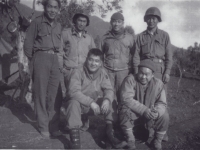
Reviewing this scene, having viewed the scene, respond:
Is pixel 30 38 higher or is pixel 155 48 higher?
pixel 30 38

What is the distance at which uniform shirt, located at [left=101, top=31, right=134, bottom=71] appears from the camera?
4.05 meters

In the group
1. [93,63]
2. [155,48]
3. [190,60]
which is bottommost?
[190,60]

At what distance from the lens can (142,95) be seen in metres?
3.37

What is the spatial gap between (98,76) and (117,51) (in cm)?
76

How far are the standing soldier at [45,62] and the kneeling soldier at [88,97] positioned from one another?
19.0 inches

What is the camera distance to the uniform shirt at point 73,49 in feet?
12.6

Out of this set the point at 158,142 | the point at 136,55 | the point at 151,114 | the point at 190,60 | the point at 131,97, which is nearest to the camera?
the point at 151,114

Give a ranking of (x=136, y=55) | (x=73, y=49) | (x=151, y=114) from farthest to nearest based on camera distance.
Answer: (x=136, y=55)
(x=73, y=49)
(x=151, y=114)

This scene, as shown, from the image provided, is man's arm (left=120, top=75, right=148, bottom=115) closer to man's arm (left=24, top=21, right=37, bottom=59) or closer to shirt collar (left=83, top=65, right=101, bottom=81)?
shirt collar (left=83, top=65, right=101, bottom=81)

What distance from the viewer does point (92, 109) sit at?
3.21 meters

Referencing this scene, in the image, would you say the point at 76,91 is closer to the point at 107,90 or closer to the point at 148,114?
the point at 107,90

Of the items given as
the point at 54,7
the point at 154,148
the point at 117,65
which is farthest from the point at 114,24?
the point at 154,148

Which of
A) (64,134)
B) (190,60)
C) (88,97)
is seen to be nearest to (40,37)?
(88,97)

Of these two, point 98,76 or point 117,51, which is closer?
point 98,76
